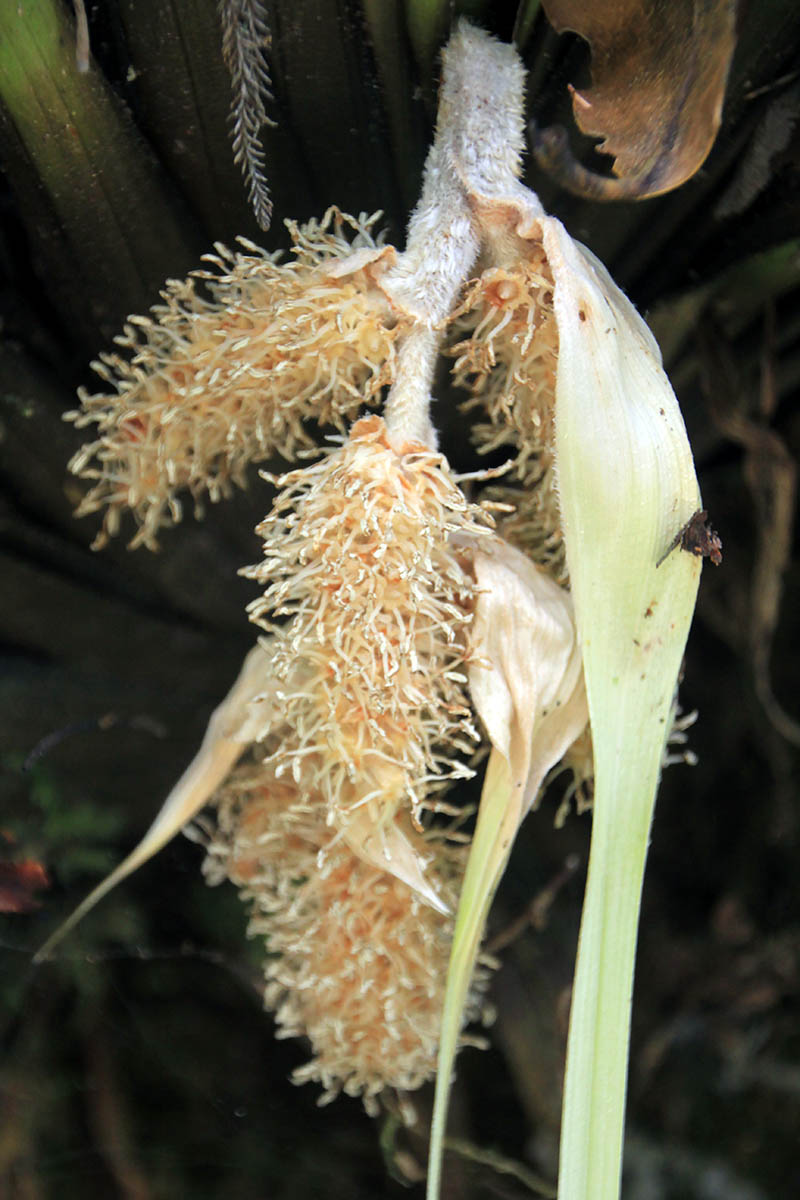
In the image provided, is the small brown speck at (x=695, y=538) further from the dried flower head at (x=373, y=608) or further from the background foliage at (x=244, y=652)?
the background foliage at (x=244, y=652)

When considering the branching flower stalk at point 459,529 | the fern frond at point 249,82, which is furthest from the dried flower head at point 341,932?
the fern frond at point 249,82

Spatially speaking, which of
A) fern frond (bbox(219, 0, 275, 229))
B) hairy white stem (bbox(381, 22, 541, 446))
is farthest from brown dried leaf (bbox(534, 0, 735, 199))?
fern frond (bbox(219, 0, 275, 229))

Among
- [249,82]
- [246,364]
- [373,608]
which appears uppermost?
[249,82]

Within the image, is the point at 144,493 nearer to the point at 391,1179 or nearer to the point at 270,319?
the point at 270,319

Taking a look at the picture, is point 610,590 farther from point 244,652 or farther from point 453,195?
point 244,652

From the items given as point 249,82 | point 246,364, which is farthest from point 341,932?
point 249,82

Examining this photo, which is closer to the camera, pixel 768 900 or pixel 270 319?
Answer: pixel 270 319

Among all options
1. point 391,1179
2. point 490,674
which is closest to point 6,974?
point 391,1179
